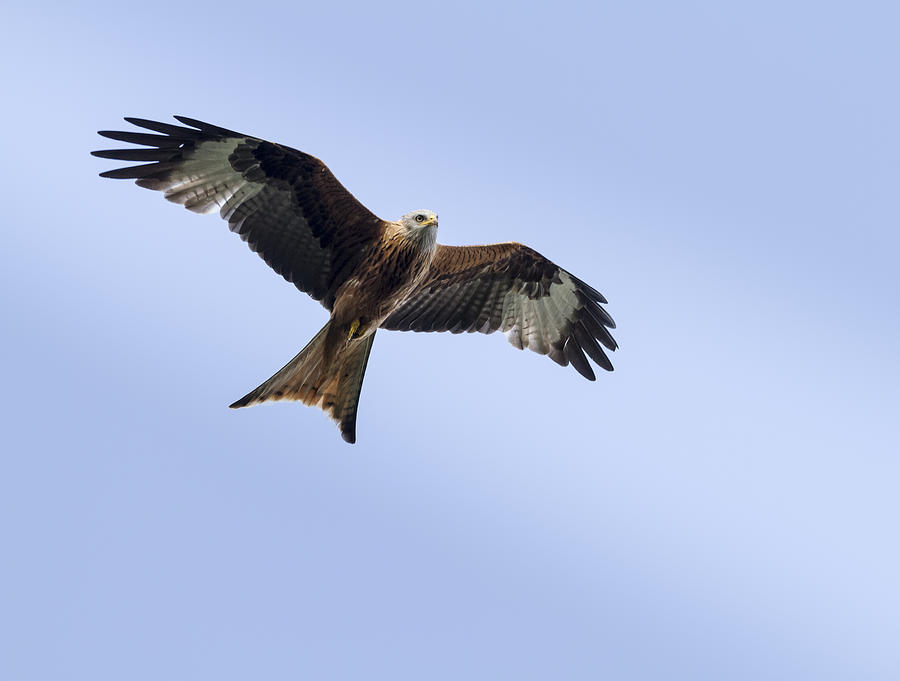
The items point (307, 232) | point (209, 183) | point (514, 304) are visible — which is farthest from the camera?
point (514, 304)

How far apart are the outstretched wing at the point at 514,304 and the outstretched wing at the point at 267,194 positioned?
1.20m

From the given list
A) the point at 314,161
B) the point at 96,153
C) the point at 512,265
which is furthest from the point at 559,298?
the point at 96,153

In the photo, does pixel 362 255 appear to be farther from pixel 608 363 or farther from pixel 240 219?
pixel 608 363

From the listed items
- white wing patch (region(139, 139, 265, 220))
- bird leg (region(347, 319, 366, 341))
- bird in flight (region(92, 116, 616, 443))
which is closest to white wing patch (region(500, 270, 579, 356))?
bird in flight (region(92, 116, 616, 443))

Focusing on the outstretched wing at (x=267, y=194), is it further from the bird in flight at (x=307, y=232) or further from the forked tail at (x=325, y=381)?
the forked tail at (x=325, y=381)

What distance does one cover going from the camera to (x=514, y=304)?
576 inches

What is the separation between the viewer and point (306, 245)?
1312 cm

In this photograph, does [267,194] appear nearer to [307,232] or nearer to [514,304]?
[307,232]

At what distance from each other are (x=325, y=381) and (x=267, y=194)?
200cm

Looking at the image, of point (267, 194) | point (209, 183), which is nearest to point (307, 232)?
point (267, 194)

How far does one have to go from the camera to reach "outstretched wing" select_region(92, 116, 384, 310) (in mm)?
12695

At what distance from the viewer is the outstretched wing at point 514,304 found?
46.5 ft

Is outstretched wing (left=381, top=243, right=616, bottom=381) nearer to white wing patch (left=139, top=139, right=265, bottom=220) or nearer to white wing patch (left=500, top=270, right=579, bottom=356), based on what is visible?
white wing patch (left=500, top=270, right=579, bottom=356)

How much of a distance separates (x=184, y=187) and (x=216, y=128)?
0.67 meters
